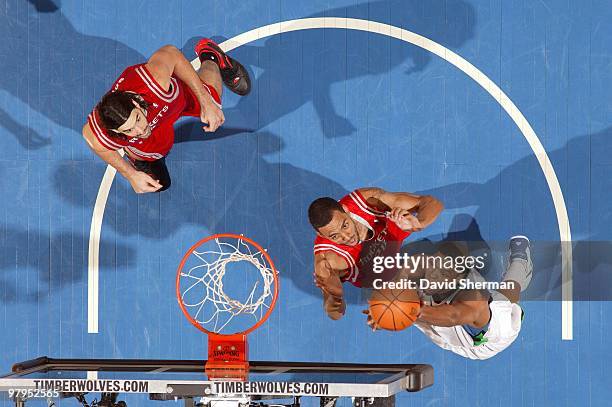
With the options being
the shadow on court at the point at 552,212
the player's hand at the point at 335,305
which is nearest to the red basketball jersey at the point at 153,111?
the player's hand at the point at 335,305

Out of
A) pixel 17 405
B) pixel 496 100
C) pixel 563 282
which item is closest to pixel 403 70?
pixel 496 100

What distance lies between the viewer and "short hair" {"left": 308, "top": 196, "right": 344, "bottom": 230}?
8.73m

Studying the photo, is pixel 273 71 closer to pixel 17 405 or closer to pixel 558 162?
pixel 558 162

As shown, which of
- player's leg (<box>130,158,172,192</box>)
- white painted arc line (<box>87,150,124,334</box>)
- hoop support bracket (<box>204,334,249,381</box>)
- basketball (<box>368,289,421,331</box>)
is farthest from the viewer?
white painted arc line (<box>87,150,124,334</box>)

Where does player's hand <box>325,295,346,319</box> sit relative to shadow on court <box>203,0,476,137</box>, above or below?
below

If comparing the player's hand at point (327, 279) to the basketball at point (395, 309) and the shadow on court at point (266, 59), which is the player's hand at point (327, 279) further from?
the shadow on court at point (266, 59)

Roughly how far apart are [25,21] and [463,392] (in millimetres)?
4830

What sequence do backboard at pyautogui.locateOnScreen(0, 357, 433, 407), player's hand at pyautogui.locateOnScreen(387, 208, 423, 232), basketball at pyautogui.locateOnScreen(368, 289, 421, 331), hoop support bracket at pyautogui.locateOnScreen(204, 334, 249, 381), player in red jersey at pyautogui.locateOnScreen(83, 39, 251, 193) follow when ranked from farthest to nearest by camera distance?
player's hand at pyautogui.locateOnScreen(387, 208, 423, 232)
player in red jersey at pyautogui.locateOnScreen(83, 39, 251, 193)
basketball at pyautogui.locateOnScreen(368, 289, 421, 331)
hoop support bracket at pyautogui.locateOnScreen(204, 334, 249, 381)
backboard at pyautogui.locateOnScreen(0, 357, 433, 407)

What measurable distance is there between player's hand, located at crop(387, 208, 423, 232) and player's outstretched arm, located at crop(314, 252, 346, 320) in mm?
585

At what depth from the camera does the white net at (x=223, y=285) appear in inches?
346

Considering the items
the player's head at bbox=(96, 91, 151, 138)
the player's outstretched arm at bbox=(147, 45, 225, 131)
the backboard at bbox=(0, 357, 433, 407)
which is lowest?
the backboard at bbox=(0, 357, 433, 407)

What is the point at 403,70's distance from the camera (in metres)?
8.83

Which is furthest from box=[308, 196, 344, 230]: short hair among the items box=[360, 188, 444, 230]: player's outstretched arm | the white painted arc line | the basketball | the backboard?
the white painted arc line

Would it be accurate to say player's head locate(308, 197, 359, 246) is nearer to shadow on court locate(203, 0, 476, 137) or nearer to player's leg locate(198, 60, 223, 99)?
shadow on court locate(203, 0, 476, 137)
